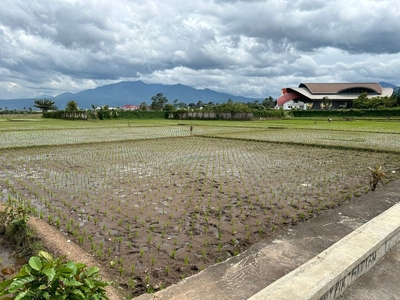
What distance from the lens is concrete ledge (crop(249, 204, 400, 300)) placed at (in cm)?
239

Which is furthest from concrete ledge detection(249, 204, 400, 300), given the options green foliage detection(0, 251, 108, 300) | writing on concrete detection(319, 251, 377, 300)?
green foliage detection(0, 251, 108, 300)

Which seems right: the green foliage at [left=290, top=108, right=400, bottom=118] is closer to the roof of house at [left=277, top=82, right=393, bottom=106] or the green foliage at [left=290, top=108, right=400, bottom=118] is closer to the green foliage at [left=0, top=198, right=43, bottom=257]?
the roof of house at [left=277, top=82, right=393, bottom=106]

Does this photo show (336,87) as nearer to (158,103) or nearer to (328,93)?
(328,93)

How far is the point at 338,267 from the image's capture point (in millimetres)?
2713

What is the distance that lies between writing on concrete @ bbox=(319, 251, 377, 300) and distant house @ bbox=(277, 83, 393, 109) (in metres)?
88.9

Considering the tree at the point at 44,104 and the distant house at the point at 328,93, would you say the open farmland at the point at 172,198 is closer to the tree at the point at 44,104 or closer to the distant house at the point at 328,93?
the tree at the point at 44,104

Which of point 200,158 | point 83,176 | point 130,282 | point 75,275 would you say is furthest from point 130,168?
point 75,275

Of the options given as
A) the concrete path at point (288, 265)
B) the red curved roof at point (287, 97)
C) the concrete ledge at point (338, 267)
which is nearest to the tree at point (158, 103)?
the red curved roof at point (287, 97)

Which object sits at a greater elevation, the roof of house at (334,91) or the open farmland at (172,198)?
the roof of house at (334,91)

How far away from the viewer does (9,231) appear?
411cm

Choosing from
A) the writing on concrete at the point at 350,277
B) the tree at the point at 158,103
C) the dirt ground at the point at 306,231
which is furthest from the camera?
the tree at the point at 158,103

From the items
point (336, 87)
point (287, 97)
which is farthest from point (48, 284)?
Answer: point (336, 87)

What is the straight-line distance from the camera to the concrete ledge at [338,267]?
239 centimetres

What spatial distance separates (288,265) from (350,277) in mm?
629
